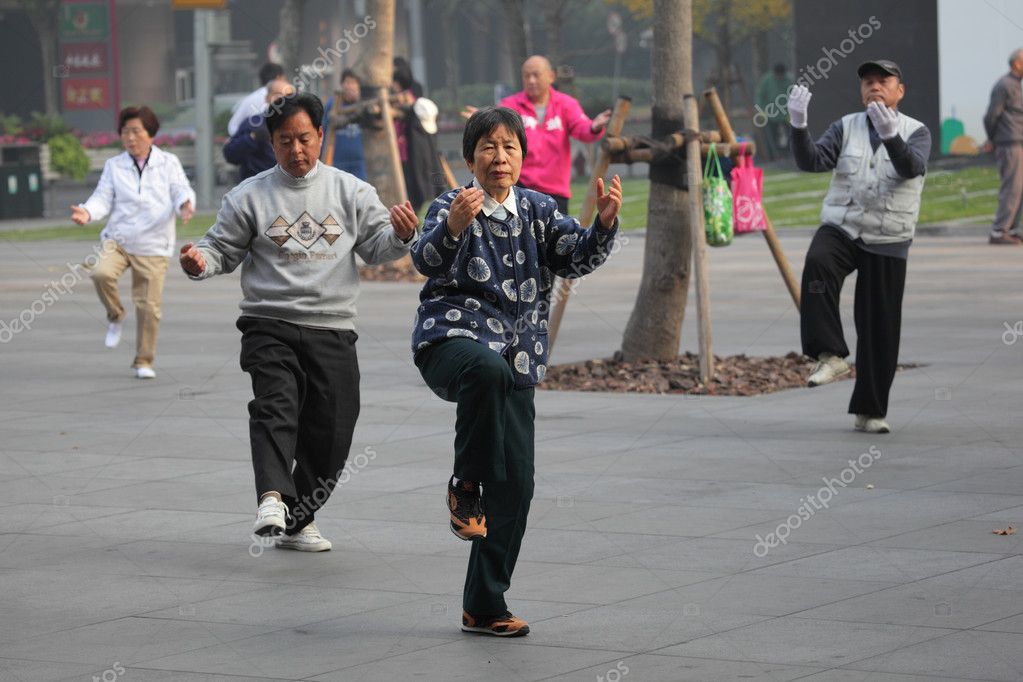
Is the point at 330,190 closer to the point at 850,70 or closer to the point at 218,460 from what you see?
the point at 218,460

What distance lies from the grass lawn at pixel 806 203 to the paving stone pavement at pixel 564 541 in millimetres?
12389

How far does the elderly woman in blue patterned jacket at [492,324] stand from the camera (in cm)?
561

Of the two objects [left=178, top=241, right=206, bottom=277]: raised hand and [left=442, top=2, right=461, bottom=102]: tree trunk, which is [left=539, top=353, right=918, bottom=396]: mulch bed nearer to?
[left=178, top=241, right=206, bottom=277]: raised hand

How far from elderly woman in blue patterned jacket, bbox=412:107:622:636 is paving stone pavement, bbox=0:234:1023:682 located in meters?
0.32

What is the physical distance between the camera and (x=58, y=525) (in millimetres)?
7574

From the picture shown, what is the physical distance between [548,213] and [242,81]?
58.3 m

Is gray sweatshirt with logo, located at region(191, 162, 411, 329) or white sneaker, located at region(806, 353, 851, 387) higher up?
gray sweatshirt with logo, located at region(191, 162, 411, 329)

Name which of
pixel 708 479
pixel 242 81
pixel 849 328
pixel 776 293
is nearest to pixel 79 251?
pixel 776 293

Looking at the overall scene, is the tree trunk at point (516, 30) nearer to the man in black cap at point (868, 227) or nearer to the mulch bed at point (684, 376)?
the mulch bed at point (684, 376)

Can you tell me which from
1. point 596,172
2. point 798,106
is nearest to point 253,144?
point 596,172

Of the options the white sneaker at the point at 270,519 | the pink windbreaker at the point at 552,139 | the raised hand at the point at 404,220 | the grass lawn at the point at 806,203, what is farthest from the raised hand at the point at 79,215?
the grass lawn at the point at 806,203

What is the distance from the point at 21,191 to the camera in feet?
104

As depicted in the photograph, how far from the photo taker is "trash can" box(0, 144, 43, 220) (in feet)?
103
